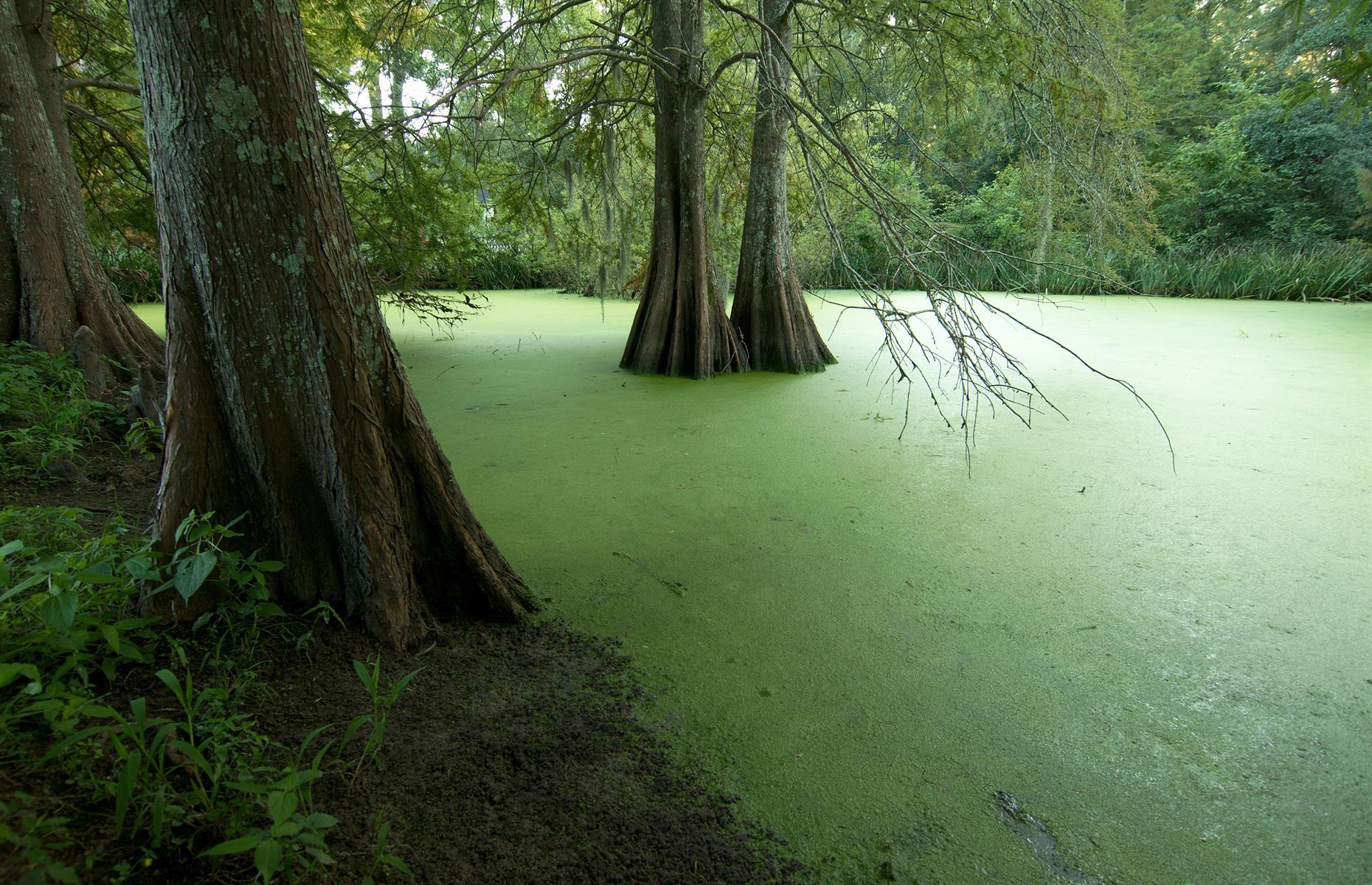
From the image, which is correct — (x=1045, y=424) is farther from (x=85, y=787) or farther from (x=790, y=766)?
(x=85, y=787)

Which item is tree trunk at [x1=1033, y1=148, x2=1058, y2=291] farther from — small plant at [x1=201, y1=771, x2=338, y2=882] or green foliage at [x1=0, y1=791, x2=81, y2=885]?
green foliage at [x1=0, y1=791, x2=81, y2=885]

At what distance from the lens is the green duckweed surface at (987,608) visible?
4.41 feet

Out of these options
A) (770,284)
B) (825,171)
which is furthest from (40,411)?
(770,284)

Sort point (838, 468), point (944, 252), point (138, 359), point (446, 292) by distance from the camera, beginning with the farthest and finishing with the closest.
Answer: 1. point (446, 292)
2. point (138, 359)
3. point (838, 468)
4. point (944, 252)

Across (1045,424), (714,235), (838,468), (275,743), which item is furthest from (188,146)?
(714,235)

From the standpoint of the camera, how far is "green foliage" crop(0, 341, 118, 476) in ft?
8.37

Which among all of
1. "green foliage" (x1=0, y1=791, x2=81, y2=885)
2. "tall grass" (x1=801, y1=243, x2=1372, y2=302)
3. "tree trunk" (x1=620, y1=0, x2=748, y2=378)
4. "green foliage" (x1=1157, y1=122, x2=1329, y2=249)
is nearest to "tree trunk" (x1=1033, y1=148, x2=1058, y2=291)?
"green foliage" (x1=0, y1=791, x2=81, y2=885)

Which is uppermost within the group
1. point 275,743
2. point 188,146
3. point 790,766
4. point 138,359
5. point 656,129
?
point 656,129

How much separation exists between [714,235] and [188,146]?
4.93m

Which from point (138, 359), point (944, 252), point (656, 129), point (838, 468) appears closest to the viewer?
point (944, 252)

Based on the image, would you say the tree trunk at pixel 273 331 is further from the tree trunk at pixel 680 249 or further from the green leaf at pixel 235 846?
the tree trunk at pixel 680 249

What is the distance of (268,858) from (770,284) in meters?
4.74

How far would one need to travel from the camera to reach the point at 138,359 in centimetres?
378

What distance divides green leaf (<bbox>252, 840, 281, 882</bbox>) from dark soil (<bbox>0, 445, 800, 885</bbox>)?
0.12 metres
